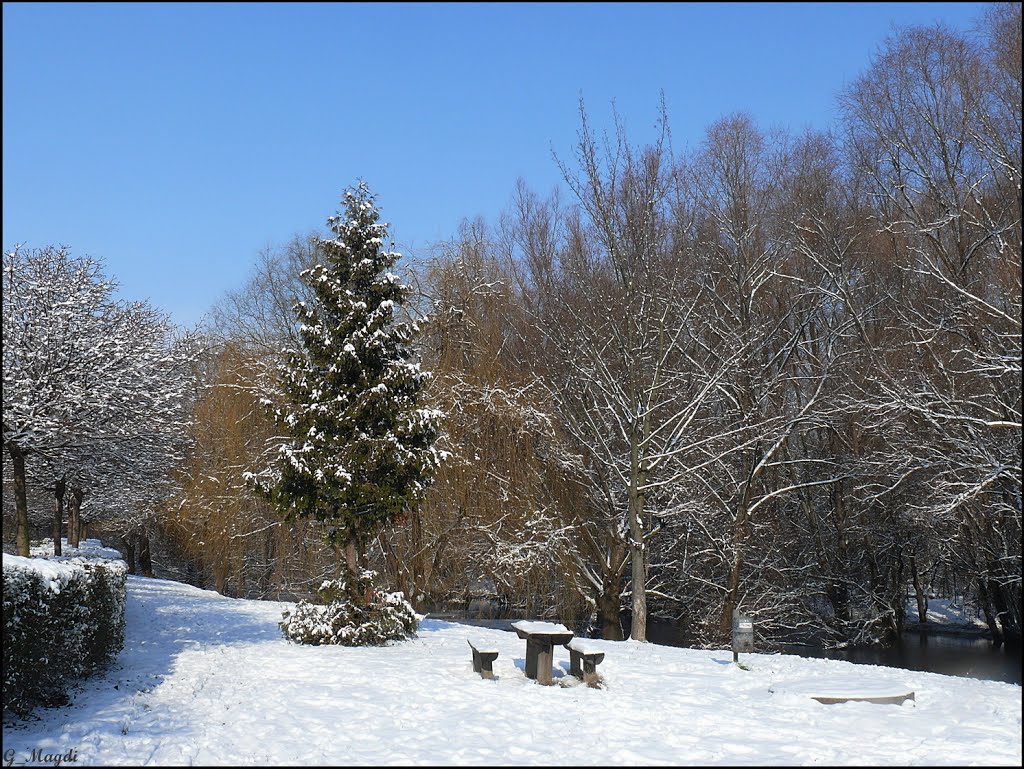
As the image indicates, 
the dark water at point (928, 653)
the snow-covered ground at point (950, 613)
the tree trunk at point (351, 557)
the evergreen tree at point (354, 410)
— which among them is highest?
the evergreen tree at point (354, 410)

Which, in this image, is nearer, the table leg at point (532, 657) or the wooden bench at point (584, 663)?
the wooden bench at point (584, 663)

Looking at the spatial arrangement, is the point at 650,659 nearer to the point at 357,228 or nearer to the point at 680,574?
the point at 357,228

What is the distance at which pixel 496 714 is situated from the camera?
800 centimetres

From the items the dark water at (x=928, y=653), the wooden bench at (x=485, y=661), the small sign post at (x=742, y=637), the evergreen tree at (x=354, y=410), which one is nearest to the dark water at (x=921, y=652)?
Answer: the dark water at (x=928, y=653)

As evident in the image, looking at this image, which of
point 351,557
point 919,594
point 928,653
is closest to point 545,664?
point 351,557

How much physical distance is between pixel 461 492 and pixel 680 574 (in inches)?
227

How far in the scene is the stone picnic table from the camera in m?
9.55

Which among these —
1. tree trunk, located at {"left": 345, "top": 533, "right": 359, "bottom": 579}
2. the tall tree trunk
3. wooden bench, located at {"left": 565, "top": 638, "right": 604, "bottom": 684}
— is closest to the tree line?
the tall tree trunk

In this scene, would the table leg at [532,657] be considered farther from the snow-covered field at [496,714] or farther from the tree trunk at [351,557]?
the tree trunk at [351,557]

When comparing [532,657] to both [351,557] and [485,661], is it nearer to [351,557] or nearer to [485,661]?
[485,661]

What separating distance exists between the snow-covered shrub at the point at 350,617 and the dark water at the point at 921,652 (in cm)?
532

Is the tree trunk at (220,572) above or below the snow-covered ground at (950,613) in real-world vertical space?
above

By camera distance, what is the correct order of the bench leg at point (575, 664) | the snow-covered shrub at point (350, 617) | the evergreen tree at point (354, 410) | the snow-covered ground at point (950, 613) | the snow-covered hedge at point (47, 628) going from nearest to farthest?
the snow-covered hedge at point (47, 628) → the bench leg at point (575, 664) → the snow-covered shrub at point (350, 617) → the evergreen tree at point (354, 410) → the snow-covered ground at point (950, 613)

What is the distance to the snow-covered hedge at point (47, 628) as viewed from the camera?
7.21m
